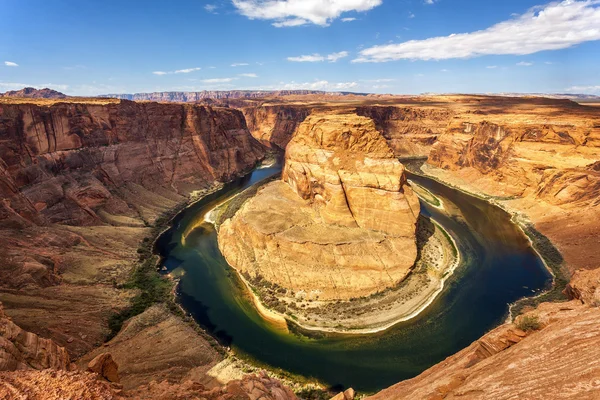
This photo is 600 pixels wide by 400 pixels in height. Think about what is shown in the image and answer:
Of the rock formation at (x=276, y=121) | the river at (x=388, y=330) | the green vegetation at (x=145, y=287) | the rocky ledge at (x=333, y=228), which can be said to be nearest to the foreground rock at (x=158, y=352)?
the green vegetation at (x=145, y=287)

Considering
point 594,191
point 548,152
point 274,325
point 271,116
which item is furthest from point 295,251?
point 271,116

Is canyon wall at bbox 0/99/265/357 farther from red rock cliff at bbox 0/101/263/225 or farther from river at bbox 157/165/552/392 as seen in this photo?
river at bbox 157/165/552/392

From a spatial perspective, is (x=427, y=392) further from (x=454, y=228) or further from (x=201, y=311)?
(x=454, y=228)

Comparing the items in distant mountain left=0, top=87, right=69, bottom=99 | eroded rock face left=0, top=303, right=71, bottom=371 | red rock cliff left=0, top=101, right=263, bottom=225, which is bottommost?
eroded rock face left=0, top=303, right=71, bottom=371

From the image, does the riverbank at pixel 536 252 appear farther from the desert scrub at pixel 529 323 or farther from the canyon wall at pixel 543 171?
the desert scrub at pixel 529 323

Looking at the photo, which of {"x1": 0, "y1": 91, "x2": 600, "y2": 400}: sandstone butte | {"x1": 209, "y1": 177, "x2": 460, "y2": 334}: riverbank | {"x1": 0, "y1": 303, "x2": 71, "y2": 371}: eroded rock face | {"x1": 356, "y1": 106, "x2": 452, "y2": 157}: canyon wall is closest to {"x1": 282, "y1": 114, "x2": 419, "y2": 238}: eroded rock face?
{"x1": 209, "y1": 177, "x2": 460, "y2": 334}: riverbank

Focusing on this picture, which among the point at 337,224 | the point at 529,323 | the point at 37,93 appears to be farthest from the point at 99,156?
the point at 37,93

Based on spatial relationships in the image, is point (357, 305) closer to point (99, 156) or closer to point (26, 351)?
point (26, 351)
